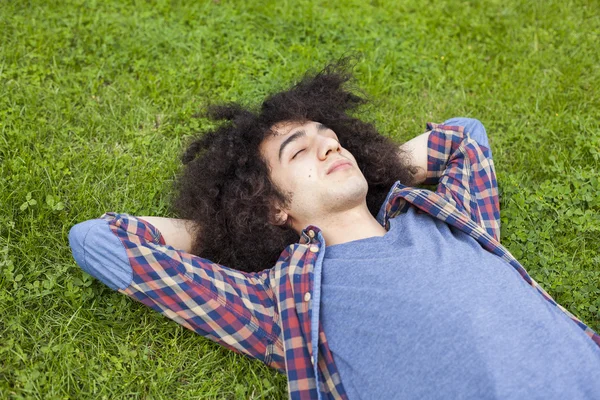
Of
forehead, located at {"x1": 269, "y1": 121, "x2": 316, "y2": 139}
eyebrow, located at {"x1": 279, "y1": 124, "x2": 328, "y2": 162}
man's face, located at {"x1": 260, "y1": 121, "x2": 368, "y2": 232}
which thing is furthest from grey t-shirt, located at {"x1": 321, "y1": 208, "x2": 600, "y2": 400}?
forehead, located at {"x1": 269, "y1": 121, "x2": 316, "y2": 139}

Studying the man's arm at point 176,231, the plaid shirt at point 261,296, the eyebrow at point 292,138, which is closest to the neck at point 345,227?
the plaid shirt at point 261,296

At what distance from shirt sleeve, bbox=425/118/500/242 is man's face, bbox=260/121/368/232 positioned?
0.73m

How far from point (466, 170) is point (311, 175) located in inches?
46.4

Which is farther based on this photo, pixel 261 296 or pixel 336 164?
pixel 336 164

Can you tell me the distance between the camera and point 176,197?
13.5ft

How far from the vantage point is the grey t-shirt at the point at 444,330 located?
9.51ft

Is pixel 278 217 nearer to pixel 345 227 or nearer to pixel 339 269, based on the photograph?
pixel 345 227

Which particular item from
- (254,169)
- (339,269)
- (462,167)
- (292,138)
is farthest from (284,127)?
(462,167)

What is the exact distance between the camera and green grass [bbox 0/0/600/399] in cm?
351

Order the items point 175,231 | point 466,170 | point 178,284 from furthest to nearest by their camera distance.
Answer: point 466,170 → point 175,231 → point 178,284

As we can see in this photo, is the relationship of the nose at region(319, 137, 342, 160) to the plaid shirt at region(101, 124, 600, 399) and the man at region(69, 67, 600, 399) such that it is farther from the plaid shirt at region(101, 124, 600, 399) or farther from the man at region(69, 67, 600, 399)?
the plaid shirt at region(101, 124, 600, 399)

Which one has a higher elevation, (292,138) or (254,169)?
(292,138)

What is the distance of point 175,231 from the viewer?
12.3 feet

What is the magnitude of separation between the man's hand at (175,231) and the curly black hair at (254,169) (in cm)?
5
